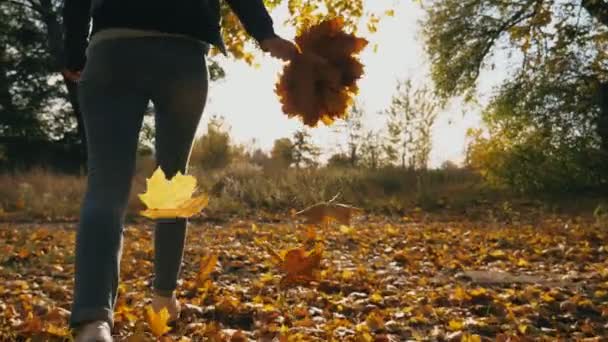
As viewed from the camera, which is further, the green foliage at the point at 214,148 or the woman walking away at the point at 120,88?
the green foliage at the point at 214,148

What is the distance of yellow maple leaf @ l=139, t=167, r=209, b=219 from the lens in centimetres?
177

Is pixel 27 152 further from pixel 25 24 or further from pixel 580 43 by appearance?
pixel 580 43

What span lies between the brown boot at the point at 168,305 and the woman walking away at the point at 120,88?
551 millimetres

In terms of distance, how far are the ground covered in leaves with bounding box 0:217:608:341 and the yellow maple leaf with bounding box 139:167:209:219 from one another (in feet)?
1.54

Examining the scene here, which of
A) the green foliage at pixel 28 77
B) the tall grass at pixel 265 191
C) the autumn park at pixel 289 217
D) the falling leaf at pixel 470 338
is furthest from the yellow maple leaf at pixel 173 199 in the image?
the green foliage at pixel 28 77

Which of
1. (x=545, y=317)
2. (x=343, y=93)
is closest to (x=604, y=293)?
(x=545, y=317)

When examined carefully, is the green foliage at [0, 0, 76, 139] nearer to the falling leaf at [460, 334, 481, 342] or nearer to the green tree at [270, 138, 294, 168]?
the green tree at [270, 138, 294, 168]

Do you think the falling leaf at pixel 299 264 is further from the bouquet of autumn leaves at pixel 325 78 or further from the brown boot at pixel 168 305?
the bouquet of autumn leaves at pixel 325 78

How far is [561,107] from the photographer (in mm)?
13375

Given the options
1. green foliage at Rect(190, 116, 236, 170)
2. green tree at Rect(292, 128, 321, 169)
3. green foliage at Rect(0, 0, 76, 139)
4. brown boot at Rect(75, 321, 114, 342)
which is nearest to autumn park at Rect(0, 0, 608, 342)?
brown boot at Rect(75, 321, 114, 342)

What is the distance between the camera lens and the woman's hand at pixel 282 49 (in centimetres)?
202

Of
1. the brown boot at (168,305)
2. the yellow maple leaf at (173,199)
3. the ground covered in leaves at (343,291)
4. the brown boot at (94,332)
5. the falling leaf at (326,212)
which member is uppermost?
the yellow maple leaf at (173,199)

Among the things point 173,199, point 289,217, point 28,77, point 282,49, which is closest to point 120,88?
point 173,199

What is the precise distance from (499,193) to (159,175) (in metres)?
14.3
